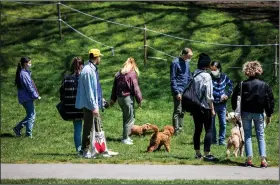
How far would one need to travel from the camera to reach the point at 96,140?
39.3 ft

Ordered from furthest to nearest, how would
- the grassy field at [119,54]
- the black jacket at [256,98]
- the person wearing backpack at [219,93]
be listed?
the person wearing backpack at [219,93] < the grassy field at [119,54] < the black jacket at [256,98]

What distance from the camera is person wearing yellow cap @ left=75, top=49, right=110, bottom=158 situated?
11.7m

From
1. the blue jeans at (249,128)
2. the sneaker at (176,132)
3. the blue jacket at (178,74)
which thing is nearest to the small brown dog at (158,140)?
the blue jeans at (249,128)

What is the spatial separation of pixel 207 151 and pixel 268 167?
103 centimetres

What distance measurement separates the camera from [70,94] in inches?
492

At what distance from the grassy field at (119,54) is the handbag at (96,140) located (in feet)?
1.06

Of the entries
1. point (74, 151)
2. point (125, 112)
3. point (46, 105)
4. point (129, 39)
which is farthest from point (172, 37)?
point (74, 151)

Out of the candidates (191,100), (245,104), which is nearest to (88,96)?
(191,100)

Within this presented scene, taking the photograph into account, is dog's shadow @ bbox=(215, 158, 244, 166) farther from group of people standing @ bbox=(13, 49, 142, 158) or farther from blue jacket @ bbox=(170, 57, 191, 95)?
blue jacket @ bbox=(170, 57, 191, 95)

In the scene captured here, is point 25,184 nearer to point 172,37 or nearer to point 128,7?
point 172,37

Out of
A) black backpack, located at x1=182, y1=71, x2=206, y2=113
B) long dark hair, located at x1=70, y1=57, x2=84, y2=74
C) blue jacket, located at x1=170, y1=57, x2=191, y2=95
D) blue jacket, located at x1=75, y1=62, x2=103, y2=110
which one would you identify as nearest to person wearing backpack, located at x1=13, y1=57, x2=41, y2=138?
long dark hair, located at x1=70, y1=57, x2=84, y2=74

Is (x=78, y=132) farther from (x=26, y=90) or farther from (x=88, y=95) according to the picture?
(x=26, y=90)

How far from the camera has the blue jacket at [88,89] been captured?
11680 mm

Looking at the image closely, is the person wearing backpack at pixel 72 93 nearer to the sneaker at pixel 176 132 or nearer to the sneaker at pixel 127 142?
the sneaker at pixel 127 142
